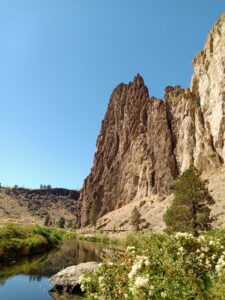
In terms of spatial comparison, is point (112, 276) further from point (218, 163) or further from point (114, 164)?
point (114, 164)

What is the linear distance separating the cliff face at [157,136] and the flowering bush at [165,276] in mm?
95088

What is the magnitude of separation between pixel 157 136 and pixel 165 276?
141 m

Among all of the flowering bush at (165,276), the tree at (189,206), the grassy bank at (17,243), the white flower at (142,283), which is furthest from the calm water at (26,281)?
the white flower at (142,283)

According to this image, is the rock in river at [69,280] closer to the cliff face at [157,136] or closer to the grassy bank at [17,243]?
the grassy bank at [17,243]

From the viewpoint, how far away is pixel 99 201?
567ft

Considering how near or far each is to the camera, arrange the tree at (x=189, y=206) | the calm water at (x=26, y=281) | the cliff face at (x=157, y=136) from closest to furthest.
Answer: the calm water at (x=26, y=281) < the tree at (x=189, y=206) < the cliff face at (x=157, y=136)

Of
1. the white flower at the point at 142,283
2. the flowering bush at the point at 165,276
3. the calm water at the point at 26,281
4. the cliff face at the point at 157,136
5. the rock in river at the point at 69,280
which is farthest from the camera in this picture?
the cliff face at the point at 157,136

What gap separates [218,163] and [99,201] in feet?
271

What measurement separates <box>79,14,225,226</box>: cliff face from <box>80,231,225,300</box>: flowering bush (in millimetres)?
95088

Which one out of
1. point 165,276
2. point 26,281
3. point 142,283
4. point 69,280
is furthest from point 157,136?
point 142,283

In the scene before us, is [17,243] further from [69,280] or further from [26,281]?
[69,280]

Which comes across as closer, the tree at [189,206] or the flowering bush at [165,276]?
the flowering bush at [165,276]

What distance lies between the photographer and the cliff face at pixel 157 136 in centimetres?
10956

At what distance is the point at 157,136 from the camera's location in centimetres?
14938
